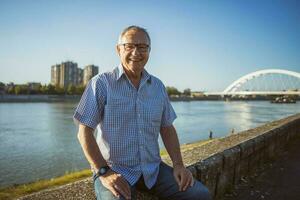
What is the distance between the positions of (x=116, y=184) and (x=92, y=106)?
0.52 m

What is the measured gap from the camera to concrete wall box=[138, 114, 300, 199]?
310cm

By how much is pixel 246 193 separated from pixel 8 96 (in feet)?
297

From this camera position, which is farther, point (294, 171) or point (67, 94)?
point (67, 94)

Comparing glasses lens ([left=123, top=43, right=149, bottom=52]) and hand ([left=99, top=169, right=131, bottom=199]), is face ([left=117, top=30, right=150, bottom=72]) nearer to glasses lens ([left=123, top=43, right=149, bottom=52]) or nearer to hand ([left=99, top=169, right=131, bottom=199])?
glasses lens ([left=123, top=43, right=149, bottom=52])

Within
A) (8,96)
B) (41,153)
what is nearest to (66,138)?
(41,153)

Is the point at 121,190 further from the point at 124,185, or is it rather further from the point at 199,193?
the point at 199,193

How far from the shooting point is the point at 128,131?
2.07 m

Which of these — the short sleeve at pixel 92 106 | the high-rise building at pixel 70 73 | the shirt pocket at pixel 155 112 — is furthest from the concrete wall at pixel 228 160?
the high-rise building at pixel 70 73

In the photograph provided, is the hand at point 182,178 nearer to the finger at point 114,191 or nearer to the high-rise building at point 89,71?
the finger at point 114,191

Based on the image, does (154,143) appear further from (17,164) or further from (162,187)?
(17,164)

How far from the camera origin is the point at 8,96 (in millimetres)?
84625

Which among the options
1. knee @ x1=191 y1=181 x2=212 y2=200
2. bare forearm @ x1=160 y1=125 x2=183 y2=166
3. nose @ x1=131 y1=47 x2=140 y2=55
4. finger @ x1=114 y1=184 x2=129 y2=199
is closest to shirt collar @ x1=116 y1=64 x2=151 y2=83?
nose @ x1=131 y1=47 x2=140 y2=55

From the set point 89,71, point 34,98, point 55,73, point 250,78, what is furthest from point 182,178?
point 55,73

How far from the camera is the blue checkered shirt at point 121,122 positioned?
203 centimetres
